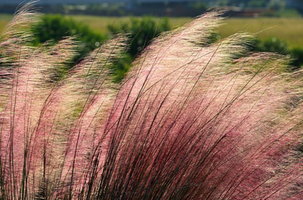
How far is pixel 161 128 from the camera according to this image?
243 cm

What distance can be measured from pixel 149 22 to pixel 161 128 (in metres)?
4.59

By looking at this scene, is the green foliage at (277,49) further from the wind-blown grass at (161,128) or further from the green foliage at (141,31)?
the wind-blown grass at (161,128)

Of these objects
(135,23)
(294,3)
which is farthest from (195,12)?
(135,23)

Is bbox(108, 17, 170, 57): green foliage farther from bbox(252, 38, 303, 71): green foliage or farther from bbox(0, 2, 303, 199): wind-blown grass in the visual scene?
bbox(0, 2, 303, 199): wind-blown grass

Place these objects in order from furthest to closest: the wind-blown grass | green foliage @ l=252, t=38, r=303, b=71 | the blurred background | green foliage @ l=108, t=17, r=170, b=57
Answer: green foliage @ l=252, t=38, r=303, b=71 → green foliage @ l=108, t=17, r=170, b=57 → the blurred background → the wind-blown grass

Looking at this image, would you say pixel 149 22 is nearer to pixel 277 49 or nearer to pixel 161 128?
pixel 277 49

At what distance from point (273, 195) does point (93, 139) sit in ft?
2.99

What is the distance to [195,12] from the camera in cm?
2920

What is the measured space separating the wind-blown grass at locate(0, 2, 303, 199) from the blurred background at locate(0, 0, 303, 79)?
0.21 m

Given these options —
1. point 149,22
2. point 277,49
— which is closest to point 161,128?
point 277,49

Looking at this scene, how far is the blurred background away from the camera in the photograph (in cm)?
448

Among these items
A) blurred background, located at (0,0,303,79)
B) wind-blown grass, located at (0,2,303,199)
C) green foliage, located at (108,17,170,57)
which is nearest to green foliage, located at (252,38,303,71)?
blurred background, located at (0,0,303,79)

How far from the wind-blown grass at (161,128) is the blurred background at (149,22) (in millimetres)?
208

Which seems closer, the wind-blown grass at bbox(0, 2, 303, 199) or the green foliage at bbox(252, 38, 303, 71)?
the wind-blown grass at bbox(0, 2, 303, 199)
